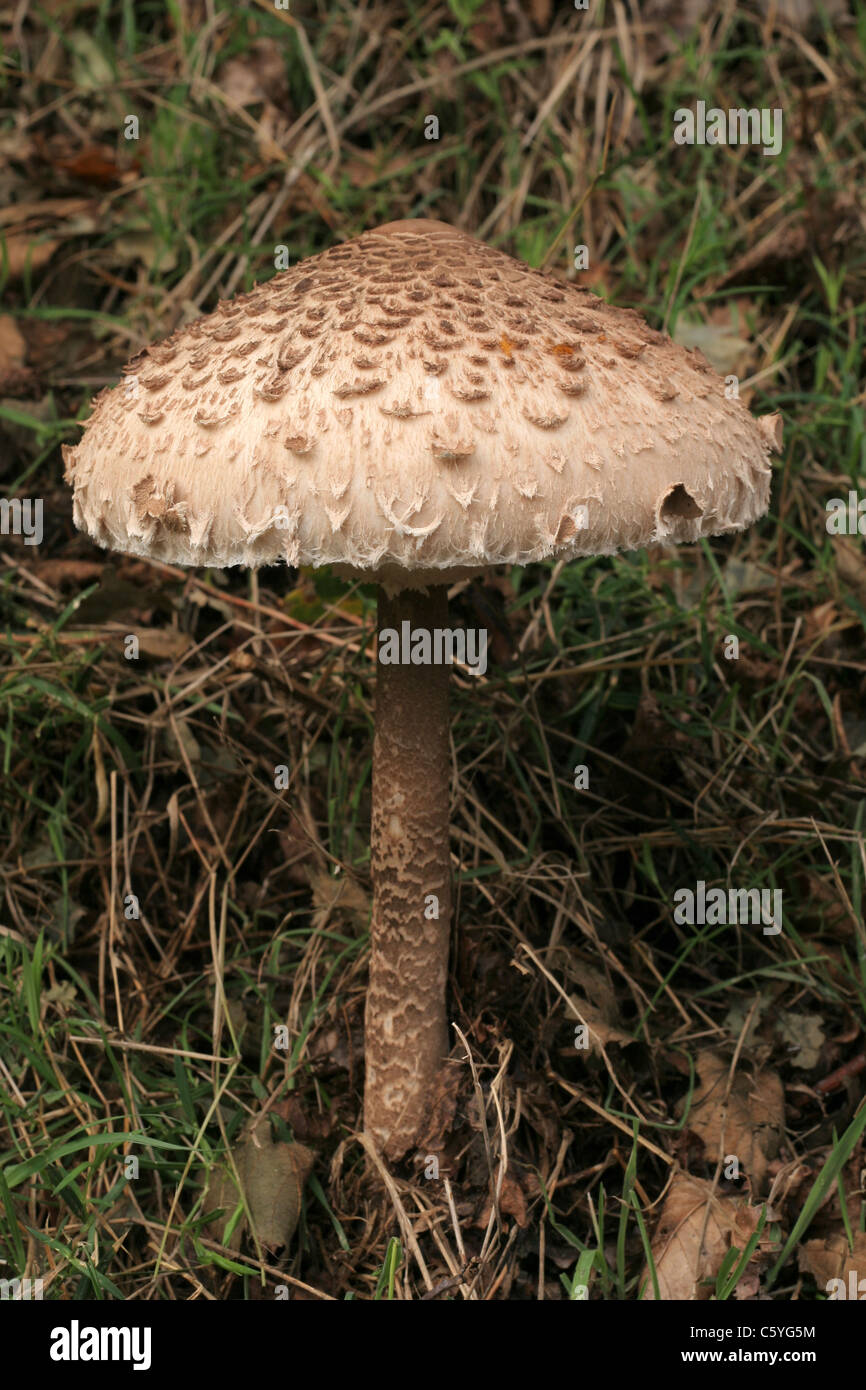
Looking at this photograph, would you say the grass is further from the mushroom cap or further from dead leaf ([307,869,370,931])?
the mushroom cap

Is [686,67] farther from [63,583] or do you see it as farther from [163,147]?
[63,583]

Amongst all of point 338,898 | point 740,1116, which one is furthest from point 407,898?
point 740,1116

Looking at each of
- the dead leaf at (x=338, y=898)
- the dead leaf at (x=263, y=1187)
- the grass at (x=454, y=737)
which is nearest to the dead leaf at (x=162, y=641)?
the grass at (x=454, y=737)

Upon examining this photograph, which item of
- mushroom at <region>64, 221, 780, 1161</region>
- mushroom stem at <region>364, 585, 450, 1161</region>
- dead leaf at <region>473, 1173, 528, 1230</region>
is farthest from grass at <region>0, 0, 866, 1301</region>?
mushroom at <region>64, 221, 780, 1161</region>

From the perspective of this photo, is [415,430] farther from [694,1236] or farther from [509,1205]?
[694,1236]

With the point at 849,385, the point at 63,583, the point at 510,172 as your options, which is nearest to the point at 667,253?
the point at 510,172
